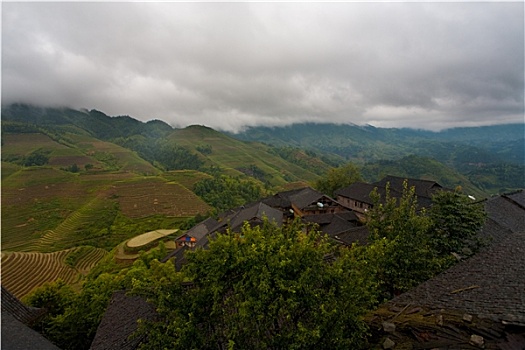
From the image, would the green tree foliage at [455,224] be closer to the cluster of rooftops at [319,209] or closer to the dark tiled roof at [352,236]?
the dark tiled roof at [352,236]

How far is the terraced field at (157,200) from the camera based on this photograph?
311ft

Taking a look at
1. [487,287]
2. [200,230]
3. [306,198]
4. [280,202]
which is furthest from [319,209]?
[487,287]

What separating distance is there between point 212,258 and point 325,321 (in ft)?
11.3

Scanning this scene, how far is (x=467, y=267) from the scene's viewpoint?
8367 mm

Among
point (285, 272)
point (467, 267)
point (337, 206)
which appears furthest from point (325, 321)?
point (337, 206)

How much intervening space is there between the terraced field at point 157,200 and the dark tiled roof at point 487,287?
9226 cm

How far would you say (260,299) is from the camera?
6742 millimetres

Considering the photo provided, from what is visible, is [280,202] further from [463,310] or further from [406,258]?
[463,310]

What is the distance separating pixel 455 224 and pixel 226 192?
11133 cm

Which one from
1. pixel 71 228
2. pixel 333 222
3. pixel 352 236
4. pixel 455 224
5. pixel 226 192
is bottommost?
pixel 71 228

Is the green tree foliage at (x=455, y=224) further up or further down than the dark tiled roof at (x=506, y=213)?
further up

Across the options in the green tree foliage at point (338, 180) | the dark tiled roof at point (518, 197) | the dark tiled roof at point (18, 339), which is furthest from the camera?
the green tree foliage at point (338, 180)

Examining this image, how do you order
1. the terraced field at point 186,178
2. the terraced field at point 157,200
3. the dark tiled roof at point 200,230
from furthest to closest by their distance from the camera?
the terraced field at point 186,178, the terraced field at point 157,200, the dark tiled roof at point 200,230

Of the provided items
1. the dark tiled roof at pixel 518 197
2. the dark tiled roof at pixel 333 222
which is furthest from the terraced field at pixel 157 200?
the dark tiled roof at pixel 518 197
